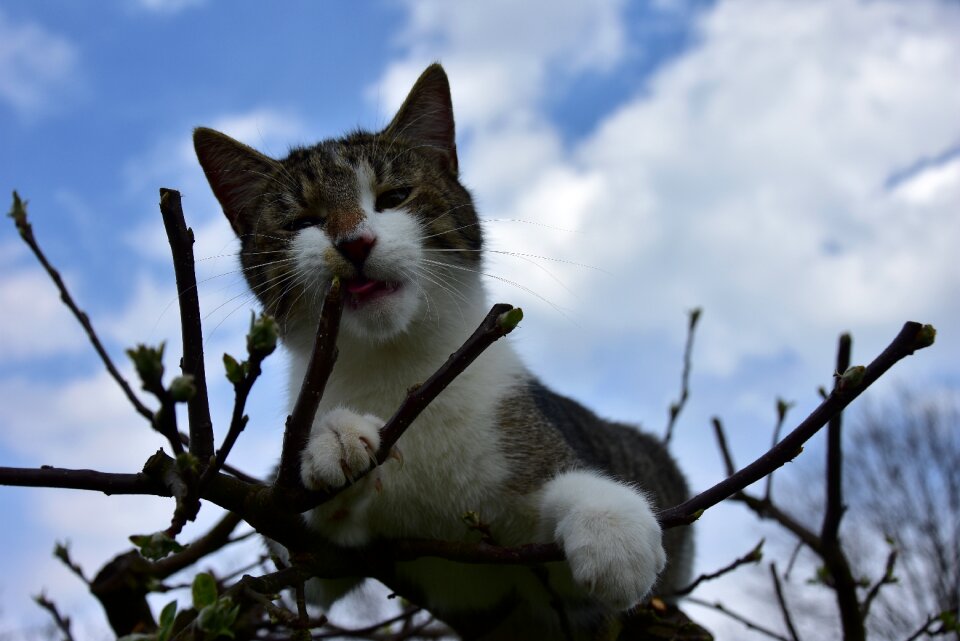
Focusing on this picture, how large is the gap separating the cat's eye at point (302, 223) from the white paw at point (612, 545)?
1.19 meters

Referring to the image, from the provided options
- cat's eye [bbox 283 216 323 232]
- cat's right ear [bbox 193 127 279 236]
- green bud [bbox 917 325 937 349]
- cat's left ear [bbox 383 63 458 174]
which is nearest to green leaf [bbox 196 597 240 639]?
green bud [bbox 917 325 937 349]

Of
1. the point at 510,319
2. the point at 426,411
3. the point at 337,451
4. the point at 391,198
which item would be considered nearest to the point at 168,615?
the point at 337,451

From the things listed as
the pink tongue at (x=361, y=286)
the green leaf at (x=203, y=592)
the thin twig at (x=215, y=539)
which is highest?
the pink tongue at (x=361, y=286)

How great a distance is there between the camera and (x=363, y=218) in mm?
2297

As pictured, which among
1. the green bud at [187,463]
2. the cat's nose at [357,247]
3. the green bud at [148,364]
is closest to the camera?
the green bud at [148,364]

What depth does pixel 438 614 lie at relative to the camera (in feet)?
7.82

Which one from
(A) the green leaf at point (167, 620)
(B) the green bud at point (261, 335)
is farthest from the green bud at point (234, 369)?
(A) the green leaf at point (167, 620)

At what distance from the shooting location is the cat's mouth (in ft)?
7.27

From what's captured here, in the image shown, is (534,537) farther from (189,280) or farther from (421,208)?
(189,280)

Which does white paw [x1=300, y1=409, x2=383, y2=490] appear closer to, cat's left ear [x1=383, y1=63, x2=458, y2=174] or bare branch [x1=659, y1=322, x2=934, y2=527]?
bare branch [x1=659, y1=322, x2=934, y2=527]

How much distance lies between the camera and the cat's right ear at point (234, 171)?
2895 millimetres

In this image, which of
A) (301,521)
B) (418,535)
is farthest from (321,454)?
(418,535)

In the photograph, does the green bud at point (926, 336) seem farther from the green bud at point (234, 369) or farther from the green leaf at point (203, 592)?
the green leaf at point (203, 592)

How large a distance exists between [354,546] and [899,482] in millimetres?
17111
